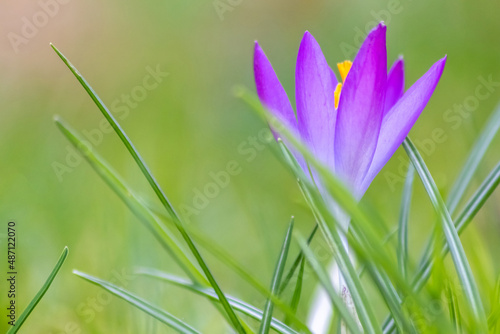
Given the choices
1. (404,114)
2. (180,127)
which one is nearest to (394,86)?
(404,114)

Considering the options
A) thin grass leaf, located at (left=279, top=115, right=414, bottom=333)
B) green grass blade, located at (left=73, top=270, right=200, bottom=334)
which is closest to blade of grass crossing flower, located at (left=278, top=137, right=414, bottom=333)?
thin grass leaf, located at (left=279, top=115, right=414, bottom=333)

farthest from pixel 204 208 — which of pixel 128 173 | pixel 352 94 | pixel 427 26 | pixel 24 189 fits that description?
pixel 427 26

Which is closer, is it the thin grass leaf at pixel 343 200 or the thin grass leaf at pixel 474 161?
the thin grass leaf at pixel 343 200

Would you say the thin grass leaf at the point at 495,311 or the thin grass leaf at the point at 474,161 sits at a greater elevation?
the thin grass leaf at the point at 474,161

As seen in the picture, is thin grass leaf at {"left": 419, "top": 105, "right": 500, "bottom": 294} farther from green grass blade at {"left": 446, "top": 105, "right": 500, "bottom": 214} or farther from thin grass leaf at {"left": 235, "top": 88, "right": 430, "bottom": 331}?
thin grass leaf at {"left": 235, "top": 88, "right": 430, "bottom": 331}

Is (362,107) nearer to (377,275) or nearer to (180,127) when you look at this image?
(377,275)

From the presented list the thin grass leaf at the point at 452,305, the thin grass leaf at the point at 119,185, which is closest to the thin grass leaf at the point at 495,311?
the thin grass leaf at the point at 452,305

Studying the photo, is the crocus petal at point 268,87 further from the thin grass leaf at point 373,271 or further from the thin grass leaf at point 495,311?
the thin grass leaf at point 495,311
